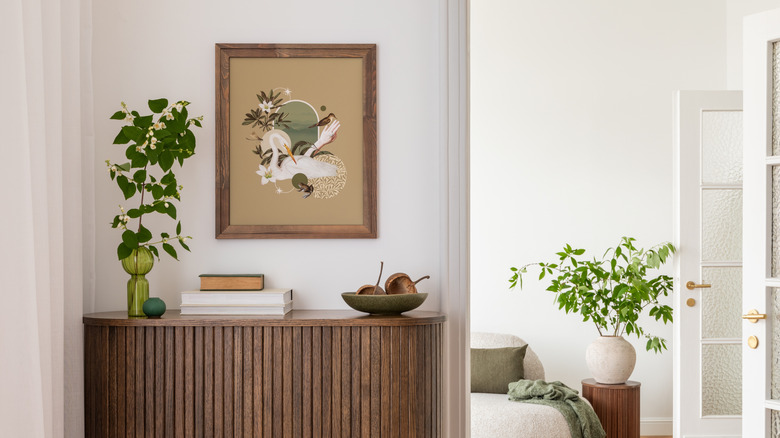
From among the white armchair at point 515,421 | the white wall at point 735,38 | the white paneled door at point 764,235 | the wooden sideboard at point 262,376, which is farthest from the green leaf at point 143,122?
the white wall at point 735,38

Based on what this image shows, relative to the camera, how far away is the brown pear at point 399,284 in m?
2.31

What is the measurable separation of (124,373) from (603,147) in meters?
3.68

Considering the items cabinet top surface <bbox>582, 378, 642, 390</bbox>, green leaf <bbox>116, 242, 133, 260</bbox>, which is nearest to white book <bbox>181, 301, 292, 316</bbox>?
green leaf <bbox>116, 242, 133, 260</bbox>

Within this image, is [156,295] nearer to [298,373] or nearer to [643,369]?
[298,373]

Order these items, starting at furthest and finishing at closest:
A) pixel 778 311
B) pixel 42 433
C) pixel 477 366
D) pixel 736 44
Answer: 1. pixel 736 44
2. pixel 477 366
3. pixel 778 311
4. pixel 42 433

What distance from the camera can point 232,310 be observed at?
7.21 ft

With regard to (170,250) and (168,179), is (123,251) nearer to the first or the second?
(170,250)

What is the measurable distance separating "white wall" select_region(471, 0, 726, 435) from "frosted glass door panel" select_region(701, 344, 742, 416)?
2.87ft

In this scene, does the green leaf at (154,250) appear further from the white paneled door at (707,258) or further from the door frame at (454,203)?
the white paneled door at (707,258)

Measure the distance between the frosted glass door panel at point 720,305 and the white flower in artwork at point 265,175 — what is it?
2.63m

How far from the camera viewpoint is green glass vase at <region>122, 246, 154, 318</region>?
2.23 metres

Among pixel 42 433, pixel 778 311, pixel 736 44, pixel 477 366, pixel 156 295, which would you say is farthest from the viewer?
pixel 736 44

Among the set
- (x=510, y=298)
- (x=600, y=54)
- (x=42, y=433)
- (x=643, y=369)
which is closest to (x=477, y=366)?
(x=510, y=298)

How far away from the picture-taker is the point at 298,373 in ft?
6.96
